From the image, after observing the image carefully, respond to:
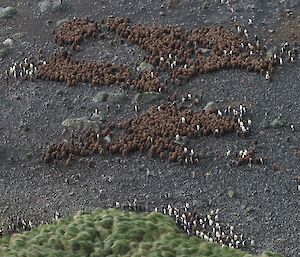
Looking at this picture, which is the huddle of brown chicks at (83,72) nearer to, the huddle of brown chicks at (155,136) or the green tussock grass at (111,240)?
the huddle of brown chicks at (155,136)

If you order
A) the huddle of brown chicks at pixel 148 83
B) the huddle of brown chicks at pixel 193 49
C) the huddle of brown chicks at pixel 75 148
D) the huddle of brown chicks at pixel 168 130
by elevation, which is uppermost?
the huddle of brown chicks at pixel 193 49

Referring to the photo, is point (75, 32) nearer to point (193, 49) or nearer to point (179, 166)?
point (193, 49)

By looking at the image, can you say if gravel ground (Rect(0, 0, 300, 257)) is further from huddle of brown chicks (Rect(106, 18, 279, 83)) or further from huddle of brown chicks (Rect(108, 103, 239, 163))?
huddle of brown chicks (Rect(106, 18, 279, 83))

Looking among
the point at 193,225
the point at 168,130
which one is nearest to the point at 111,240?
the point at 193,225

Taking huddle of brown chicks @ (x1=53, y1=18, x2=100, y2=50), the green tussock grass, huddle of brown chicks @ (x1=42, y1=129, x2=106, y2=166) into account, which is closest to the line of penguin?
the green tussock grass

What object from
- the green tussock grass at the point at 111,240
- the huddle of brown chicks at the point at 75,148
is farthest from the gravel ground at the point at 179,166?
the green tussock grass at the point at 111,240

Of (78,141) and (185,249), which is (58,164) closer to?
(78,141)
